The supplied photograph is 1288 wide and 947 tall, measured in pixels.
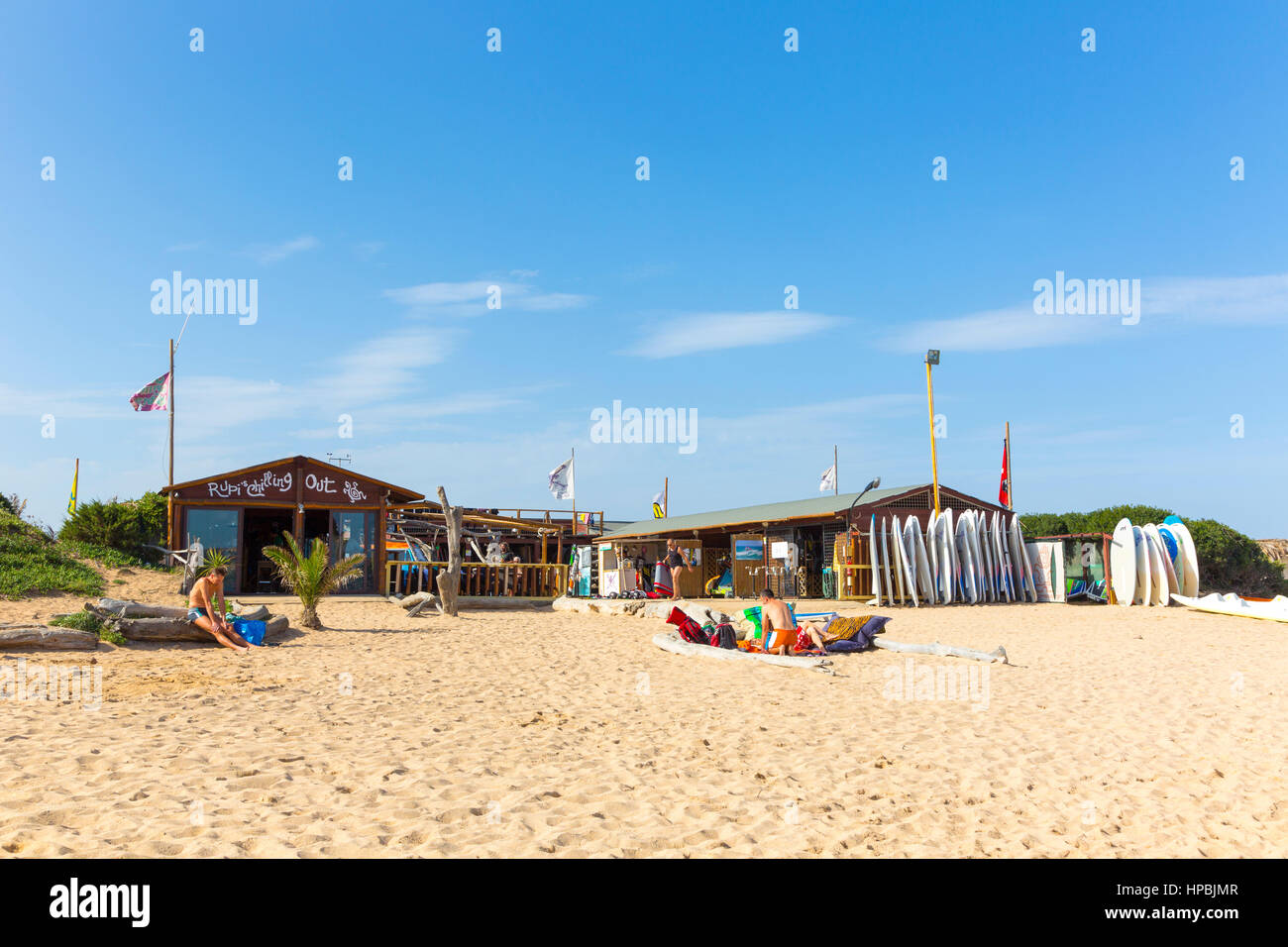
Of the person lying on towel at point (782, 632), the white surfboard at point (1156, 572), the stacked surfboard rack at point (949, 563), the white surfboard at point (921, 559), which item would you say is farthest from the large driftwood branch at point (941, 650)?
the white surfboard at point (1156, 572)

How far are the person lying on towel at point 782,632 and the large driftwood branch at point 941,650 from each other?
119cm

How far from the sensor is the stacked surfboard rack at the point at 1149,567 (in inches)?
782

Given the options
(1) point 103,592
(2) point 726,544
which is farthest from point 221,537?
(2) point 726,544

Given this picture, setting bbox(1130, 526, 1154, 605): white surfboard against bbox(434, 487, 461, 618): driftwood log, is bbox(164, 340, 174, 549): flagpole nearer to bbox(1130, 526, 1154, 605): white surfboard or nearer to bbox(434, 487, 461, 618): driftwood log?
bbox(434, 487, 461, 618): driftwood log

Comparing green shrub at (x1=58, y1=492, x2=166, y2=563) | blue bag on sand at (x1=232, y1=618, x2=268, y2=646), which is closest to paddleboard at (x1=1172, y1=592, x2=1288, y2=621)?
blue bag on sand at (x1=232, y1=618, x2=268, y2=646)

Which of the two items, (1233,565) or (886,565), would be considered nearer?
(886,565)

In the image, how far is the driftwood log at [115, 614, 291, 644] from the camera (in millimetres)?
10977

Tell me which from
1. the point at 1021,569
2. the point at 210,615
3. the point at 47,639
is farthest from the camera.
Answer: the point at 1021,569

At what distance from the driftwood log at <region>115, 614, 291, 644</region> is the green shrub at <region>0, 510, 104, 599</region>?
6.02 m

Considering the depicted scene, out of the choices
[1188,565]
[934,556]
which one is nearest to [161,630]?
[934,556]

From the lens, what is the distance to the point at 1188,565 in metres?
20.3

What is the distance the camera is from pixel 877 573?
1981cm

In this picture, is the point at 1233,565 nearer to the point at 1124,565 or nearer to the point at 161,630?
the point at 1124,565

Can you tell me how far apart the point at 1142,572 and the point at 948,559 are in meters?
4.49
